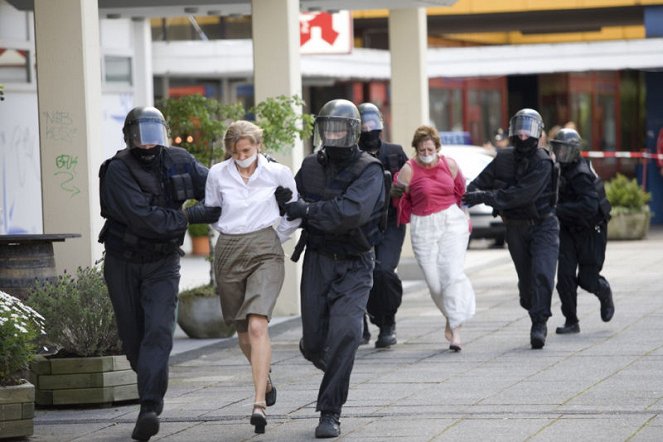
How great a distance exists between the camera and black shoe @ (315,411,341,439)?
8.36 metres

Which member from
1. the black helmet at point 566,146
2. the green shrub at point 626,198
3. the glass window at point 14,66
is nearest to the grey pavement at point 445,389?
the black helmet at point 566,146

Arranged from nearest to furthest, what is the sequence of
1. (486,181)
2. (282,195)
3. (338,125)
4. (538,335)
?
1. (282,195)
2. (338,125)
3. (538,335)
4. (486,181)

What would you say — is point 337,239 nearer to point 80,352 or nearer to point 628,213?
point 80,352

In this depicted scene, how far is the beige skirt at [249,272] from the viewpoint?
879 cm

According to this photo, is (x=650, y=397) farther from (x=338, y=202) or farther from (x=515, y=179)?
(x=515, y=179)

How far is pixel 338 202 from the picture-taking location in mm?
8648

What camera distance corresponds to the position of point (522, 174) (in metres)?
12.3

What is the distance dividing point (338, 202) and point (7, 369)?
200 cm

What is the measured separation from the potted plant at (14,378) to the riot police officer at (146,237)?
21.2 inches

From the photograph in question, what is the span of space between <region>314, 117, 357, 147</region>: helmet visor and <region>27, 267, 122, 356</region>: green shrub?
2.07m

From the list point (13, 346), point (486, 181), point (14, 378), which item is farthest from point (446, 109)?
point (13, 346)

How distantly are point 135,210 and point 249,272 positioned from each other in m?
0.74

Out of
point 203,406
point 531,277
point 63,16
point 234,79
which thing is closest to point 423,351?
point 531,277

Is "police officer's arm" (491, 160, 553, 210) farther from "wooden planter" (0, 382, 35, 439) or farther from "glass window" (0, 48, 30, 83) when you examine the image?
"glass window" (0, 48, 30, 83)
